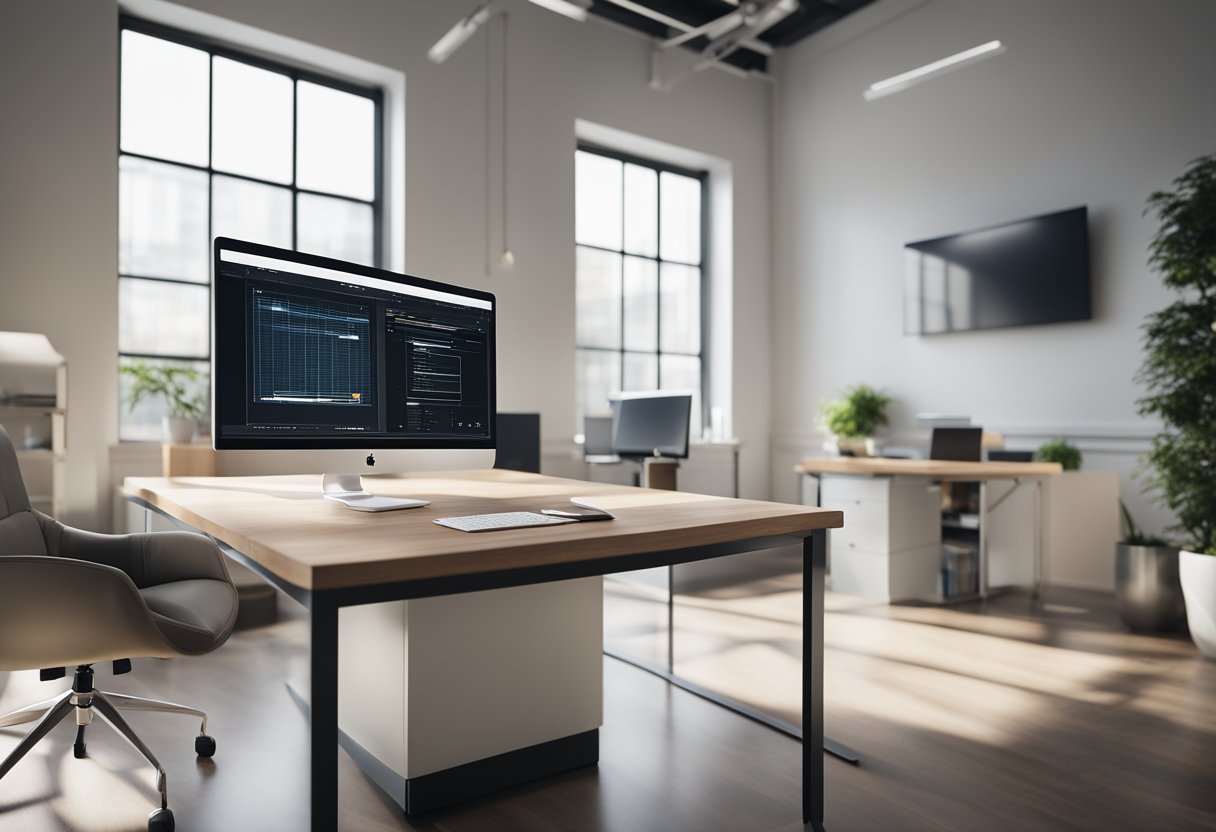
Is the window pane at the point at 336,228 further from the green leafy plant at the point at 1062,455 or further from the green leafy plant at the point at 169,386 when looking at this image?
the green leafy plant at the point at 1062,455

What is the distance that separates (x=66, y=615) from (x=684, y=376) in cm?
541

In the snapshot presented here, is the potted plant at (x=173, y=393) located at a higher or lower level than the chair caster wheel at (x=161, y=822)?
higher

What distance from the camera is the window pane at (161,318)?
4.33 meters

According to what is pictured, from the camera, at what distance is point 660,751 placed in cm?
225

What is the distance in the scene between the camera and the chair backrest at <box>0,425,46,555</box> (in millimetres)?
1989

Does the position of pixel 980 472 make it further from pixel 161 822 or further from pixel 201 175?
pixel 201 175

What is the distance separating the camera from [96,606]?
65.4 inches

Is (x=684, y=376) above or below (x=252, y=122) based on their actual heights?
below

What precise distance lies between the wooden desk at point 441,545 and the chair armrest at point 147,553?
0.14 metres

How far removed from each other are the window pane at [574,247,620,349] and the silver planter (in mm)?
3718

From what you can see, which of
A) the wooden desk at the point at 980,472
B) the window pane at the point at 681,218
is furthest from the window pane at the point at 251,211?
the wooden desk at the point at 980,472

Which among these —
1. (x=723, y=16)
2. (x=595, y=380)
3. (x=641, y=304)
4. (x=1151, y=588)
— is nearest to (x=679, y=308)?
(x=641, y=304)

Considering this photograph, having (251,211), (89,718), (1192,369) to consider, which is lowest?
(89,718)

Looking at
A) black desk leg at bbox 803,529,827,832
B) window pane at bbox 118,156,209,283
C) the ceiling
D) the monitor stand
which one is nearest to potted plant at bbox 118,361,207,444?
window pane at bbox 118,156,209,283
